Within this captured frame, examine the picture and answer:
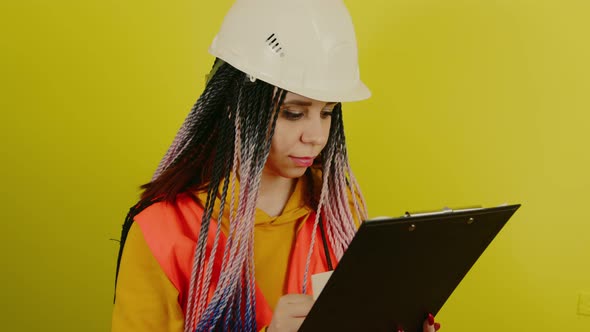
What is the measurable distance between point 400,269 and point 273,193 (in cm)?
38

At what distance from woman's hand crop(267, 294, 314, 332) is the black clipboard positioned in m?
0.07

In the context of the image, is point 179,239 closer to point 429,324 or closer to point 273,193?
point 273,193

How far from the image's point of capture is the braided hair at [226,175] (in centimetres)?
136

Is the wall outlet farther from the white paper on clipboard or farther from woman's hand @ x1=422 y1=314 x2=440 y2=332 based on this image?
the white paper on clipboard

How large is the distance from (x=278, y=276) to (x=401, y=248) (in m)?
0.40

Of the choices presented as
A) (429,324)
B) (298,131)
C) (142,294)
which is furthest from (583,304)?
(142,294)

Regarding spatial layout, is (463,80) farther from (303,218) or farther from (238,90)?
(238,90)

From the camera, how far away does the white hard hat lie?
4.40 feet

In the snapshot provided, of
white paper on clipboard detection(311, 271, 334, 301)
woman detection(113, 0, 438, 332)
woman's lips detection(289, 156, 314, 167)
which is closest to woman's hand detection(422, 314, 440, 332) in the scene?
woman detection(113, 0, 438, 332)

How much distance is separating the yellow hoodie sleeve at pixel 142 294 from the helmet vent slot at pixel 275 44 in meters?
0.39

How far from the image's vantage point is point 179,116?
2018 mm

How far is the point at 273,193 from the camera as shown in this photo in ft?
4.97

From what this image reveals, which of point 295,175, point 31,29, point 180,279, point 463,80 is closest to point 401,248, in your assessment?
point 295,175

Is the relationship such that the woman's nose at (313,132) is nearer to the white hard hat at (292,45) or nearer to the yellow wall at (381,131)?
the white hard hat at (292,45)
